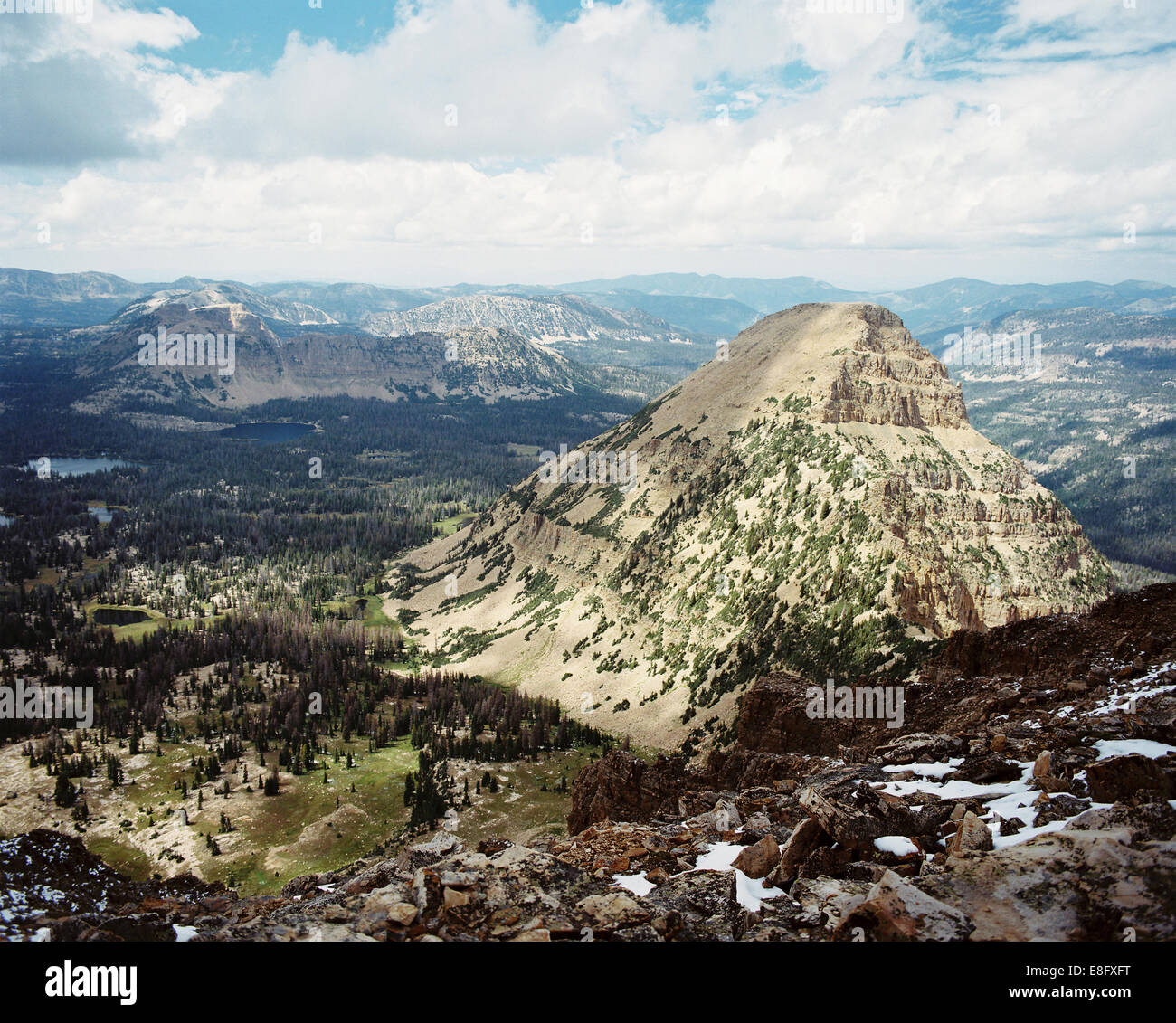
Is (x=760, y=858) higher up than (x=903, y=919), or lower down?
lower down

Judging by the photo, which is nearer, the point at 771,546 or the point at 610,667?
the point at 771,546

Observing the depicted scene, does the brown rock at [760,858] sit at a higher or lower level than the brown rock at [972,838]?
lower

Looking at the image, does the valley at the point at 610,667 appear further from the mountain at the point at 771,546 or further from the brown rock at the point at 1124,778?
the brown rock at the point at 1124,778

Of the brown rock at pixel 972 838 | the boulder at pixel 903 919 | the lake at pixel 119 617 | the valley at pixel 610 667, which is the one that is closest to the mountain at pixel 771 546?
the valley at pixel 610 667

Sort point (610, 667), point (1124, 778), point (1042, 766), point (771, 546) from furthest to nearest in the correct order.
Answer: point (610, 667) → point (771, 546) → point (1042, 766) → point (1124, 778)

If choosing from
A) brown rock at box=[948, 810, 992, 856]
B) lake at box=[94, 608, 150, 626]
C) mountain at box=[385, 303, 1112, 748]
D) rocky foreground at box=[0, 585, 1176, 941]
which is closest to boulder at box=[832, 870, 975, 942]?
rocky foreground at box=[0, 585, 1176, 941]

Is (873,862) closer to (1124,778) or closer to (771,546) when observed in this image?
(1124,778)

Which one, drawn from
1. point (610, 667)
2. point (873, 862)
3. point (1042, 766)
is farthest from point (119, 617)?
point (1042, 766)

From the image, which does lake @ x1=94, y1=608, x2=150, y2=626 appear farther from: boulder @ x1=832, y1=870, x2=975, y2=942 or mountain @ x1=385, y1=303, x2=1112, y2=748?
boulder @ x1=832, y1=870, x2=975, y2=942
